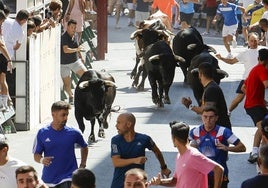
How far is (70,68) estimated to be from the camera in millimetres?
24359

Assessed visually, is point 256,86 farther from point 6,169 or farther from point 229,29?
point 229,29

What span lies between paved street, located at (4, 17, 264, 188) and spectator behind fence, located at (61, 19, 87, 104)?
1167mm

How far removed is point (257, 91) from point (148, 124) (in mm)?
5076

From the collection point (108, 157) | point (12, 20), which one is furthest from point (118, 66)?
point (108, 157)

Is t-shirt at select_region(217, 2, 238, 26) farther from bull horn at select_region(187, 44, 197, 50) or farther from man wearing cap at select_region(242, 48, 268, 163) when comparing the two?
man wearing cap at select_region(242, 48, 268, 163)

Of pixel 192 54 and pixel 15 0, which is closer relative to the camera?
pixel 15 0

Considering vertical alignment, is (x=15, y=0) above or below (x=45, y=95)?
→ above

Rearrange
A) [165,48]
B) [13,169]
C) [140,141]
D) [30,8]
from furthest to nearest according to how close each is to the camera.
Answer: [165,48] → [30,8] → [140,141] → [13,169]

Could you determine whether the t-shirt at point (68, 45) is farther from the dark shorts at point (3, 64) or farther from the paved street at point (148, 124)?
the dark shorts at point (3, 64)

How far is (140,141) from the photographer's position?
1271cm

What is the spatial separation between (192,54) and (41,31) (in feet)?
19.1

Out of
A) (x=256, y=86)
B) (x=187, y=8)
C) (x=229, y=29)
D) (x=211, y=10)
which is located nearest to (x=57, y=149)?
(x=256, y=86)

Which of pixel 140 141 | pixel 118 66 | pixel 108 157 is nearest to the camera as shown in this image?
pixel 140 141

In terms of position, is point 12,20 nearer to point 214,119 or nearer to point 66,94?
point 66,94
